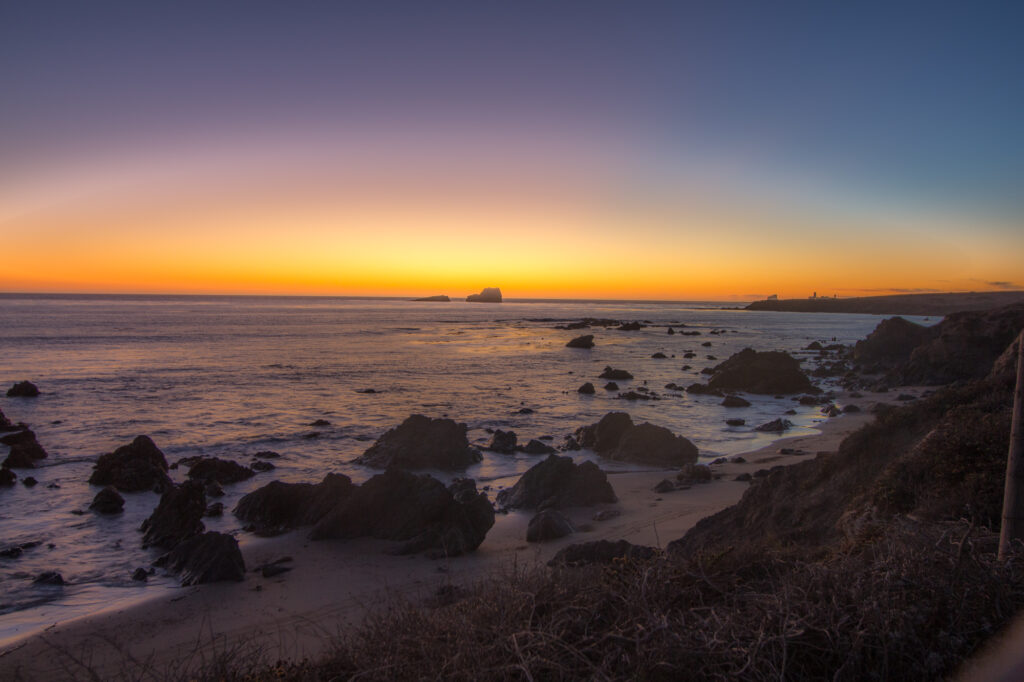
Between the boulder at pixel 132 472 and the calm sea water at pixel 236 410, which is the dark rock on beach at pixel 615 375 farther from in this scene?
the boulder at pixel 132 472

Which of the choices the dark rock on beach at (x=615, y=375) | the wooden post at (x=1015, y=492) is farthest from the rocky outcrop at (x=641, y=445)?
the dark rock on beach at (x=615, y=375)

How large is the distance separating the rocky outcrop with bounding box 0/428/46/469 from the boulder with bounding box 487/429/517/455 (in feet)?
39.9

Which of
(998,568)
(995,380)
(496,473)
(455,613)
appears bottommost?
(496,473)

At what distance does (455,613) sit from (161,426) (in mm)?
19100

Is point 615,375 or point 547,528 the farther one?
point 615,375

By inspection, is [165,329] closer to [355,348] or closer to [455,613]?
[355,348]

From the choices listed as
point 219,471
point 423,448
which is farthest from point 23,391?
point 423,448

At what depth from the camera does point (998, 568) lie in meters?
3.79

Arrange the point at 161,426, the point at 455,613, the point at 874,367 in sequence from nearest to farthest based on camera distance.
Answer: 1. the point at 455,613
2. the point at 161,426
3. the point at 874,367

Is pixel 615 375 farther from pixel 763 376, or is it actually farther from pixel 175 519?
pixel 175 519

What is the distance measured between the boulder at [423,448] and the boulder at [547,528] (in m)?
5.71

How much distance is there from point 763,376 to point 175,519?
27768 millimetres

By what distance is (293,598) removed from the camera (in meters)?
7.75

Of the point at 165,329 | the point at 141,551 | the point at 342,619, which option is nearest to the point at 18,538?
the point at 141,551
